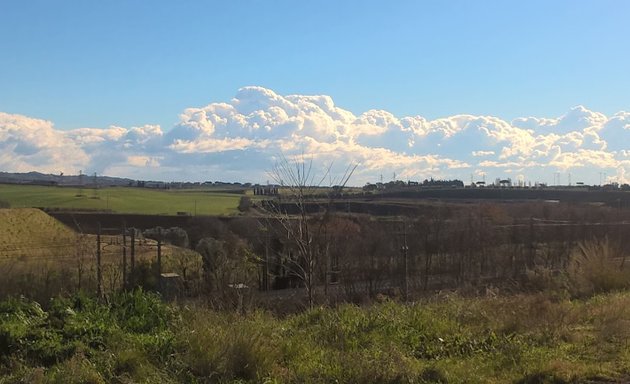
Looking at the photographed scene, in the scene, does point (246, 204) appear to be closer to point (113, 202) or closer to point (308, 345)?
point (308, 345)

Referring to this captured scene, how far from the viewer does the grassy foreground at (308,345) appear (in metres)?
7.65

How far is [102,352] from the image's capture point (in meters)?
8.51

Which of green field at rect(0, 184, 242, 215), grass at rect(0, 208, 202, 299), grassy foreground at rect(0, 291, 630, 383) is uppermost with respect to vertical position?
grassy foreground at rect(0, 291, 630, 383)

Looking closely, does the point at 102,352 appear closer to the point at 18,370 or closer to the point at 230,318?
the point at 18,370

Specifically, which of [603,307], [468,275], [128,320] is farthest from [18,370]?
[468,275]

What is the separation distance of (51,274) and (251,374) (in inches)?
1399

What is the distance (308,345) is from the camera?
29.7 ft

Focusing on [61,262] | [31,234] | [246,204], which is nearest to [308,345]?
[246,204]

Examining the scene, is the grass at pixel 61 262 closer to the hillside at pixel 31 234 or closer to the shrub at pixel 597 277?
the hillside at pixel 31 234

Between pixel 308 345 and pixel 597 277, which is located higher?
pixel 308 345

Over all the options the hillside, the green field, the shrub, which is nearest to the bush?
the shrub

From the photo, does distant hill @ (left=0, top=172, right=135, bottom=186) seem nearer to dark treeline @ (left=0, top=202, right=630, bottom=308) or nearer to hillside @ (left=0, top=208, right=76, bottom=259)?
hillside @ (left=0, top=208, right=76, bottom=259)

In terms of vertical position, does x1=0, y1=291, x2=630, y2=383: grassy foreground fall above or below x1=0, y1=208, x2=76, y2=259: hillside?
above

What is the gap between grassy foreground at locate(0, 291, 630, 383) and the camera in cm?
765
